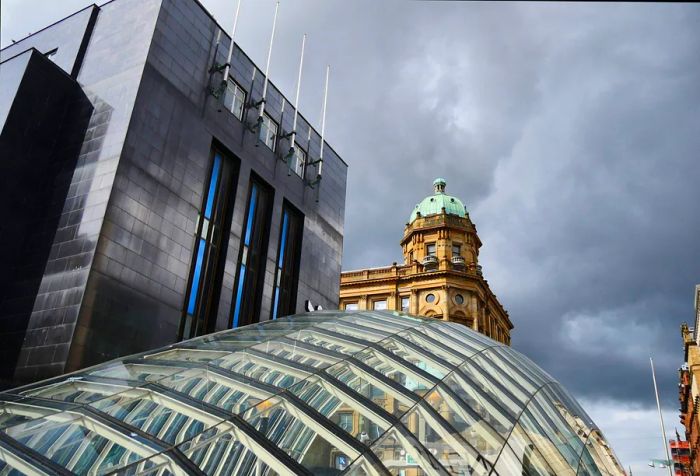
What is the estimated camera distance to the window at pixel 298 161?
103 ft

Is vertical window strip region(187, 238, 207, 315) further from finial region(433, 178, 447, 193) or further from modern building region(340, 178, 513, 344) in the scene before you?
finial region(433, 178, 447, 193)

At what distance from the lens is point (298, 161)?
3228 centimetres

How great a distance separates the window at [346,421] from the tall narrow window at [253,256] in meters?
16.9

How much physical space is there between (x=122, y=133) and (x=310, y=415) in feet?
50.8

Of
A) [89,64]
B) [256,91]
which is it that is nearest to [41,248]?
[89,64]

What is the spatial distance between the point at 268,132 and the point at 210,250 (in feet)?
28.8

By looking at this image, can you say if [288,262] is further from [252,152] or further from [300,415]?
[300,415]

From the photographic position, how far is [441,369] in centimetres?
1227

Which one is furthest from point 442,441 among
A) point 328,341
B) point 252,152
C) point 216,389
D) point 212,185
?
point 252,152

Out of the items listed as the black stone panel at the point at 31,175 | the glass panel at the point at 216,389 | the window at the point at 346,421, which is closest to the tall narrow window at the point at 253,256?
the black stone panel at the point at 31,175

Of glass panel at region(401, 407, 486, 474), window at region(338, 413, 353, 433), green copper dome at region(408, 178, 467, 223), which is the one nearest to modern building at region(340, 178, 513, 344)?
green copper dome at region(408, 178, 467, 223)

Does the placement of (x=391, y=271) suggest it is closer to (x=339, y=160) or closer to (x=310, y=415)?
(x=339, y=160)

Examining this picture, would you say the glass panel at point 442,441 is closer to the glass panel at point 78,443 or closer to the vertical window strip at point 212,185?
the glass panel at point 78,443

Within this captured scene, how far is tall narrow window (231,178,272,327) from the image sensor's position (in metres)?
26.1
